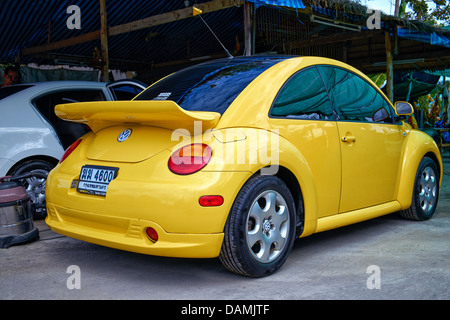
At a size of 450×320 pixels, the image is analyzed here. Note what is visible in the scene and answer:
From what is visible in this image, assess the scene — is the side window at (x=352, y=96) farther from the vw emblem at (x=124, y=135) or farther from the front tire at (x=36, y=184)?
the front tire at (x=36, y=184)

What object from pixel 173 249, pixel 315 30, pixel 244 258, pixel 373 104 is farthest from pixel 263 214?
pixel 315 30

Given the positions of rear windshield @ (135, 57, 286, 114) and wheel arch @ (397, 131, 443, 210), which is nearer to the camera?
rear windshield @ (135, 57, 286, 114)

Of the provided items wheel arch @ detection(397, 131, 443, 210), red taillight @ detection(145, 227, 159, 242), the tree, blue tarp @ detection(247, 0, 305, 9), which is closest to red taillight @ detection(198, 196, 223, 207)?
red taillight @ detection(145, 227, 159, 242)

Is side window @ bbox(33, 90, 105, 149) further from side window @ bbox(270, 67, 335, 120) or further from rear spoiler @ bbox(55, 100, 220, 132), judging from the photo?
side window @ bbox(270, 67, 335, 120)

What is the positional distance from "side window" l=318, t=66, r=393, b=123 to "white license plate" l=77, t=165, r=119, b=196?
1.92 meters

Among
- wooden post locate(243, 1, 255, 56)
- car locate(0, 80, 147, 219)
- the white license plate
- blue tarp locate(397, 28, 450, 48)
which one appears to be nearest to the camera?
the white license plate

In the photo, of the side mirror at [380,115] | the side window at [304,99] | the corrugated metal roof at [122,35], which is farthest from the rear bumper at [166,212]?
the corrugated metal roof at [122,35]

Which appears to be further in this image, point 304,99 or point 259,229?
point 304,99

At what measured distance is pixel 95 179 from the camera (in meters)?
3.23

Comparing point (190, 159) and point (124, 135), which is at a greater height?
point (124, 135)

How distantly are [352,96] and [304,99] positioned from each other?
2.48ft

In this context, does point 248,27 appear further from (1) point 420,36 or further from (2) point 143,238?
(2) point 143,238

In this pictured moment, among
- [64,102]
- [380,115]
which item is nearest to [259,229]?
[380,115]

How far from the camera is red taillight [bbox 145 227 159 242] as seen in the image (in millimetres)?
2957
